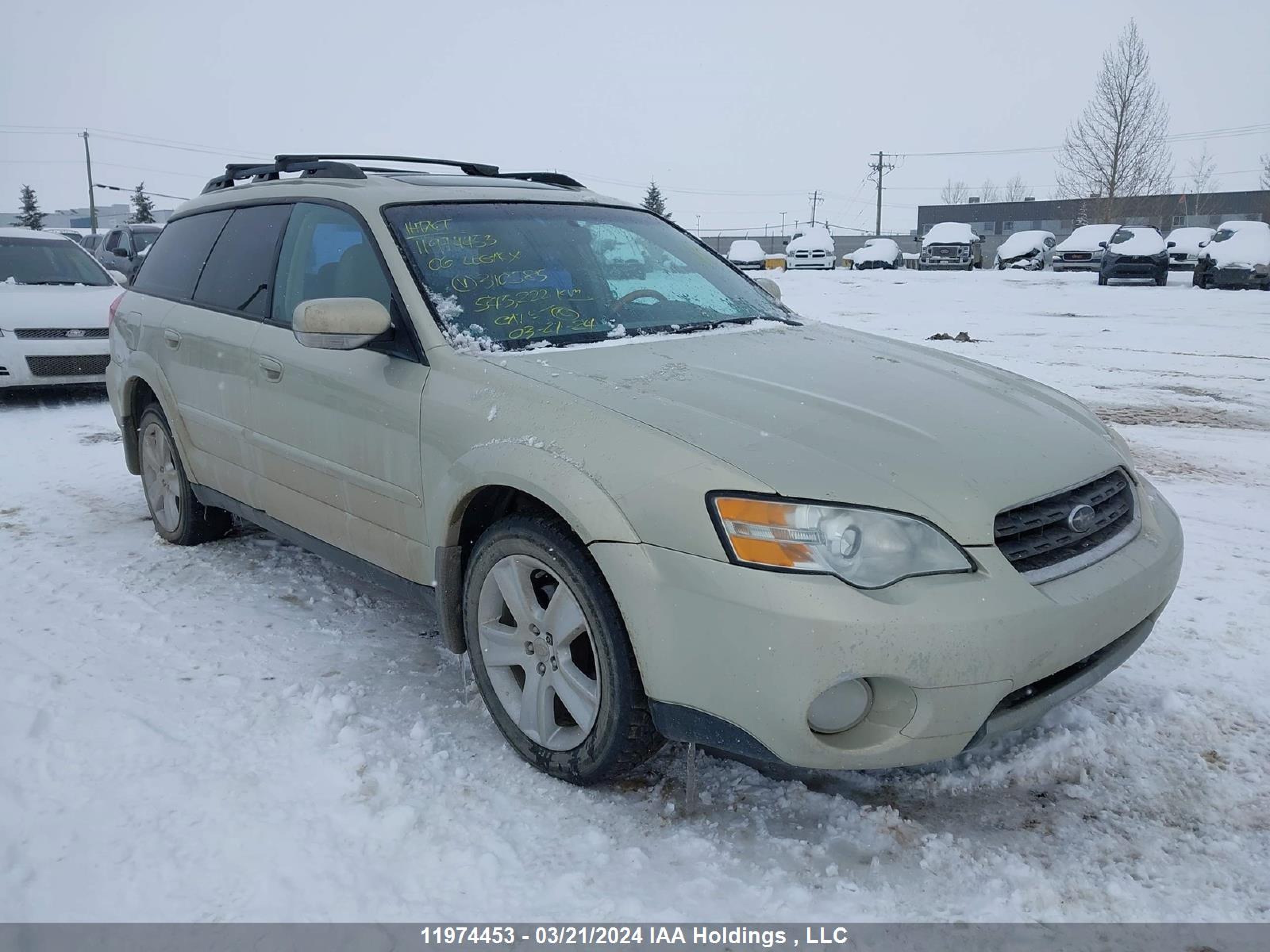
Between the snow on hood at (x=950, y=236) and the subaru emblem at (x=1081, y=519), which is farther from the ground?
the snow on hood at (x=950, y=236)

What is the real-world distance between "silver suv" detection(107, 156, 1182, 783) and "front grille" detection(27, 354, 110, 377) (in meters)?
5.56

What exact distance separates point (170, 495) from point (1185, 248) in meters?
30.7

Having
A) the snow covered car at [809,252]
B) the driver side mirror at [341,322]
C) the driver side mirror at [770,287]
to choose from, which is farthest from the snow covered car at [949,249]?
the driver side mirror at [341,322]

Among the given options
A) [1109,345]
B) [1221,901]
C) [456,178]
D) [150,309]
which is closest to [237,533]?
[150,309]

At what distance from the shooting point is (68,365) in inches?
340

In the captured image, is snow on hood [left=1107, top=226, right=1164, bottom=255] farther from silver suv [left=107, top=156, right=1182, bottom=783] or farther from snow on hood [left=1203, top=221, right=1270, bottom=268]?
silver suv [left=107, top=156, right=1182, bottom=783]

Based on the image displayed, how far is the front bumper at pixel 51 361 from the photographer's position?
27.6 ft

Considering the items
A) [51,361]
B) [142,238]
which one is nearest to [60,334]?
[51,361]

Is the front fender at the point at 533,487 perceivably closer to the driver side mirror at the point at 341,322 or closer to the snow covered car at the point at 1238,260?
the driver side mirror at the point at 341,322

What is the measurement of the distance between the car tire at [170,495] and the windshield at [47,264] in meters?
5.65

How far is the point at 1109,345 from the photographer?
1243 centimetres

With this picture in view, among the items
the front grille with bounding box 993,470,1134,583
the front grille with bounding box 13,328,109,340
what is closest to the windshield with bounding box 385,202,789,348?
the front grille with bounding box 993,470,1134,583

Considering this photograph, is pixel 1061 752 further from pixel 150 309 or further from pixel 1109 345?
pixel 1109 345

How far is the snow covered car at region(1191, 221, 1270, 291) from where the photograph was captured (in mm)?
20719
